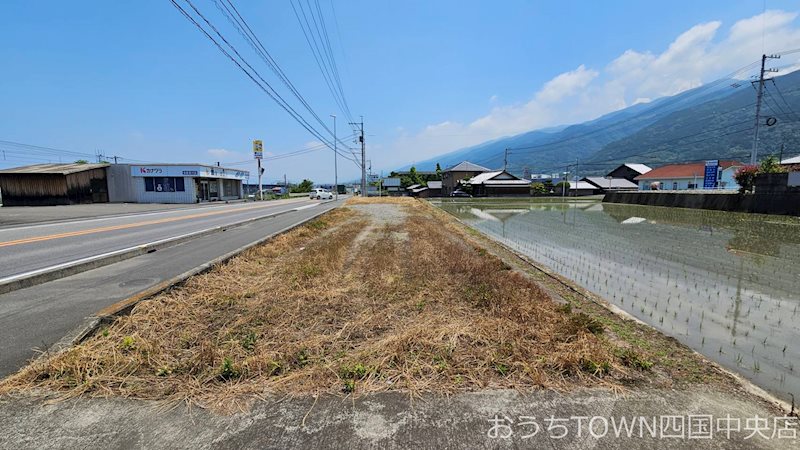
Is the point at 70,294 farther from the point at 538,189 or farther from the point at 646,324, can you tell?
the point at 538,189

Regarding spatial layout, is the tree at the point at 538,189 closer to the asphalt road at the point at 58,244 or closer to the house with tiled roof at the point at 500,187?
the house with tiled roof at the point at 500,187

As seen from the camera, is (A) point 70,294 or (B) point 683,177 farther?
(B) point 683,177

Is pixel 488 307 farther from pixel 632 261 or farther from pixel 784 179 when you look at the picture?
pixel 784 179

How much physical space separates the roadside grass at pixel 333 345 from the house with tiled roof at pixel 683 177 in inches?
2456

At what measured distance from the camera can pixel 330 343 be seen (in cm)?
333

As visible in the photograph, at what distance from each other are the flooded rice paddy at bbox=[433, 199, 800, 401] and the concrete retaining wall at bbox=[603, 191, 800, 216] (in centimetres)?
950

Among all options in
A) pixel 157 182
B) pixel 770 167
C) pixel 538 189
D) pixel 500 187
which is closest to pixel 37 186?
pixel 157 182

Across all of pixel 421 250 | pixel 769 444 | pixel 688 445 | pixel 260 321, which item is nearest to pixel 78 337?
pixel 260 321

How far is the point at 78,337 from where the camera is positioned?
3115 millimetres

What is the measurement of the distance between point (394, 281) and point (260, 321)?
2310mm

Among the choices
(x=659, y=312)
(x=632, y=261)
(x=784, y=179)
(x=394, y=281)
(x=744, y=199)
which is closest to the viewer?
(x=659, y=312)

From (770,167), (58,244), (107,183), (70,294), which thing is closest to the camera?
(70,294)

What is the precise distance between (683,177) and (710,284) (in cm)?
6386

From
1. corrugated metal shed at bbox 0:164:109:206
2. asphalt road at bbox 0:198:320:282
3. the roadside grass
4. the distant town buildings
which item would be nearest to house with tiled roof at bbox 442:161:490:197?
the distant town buildings
